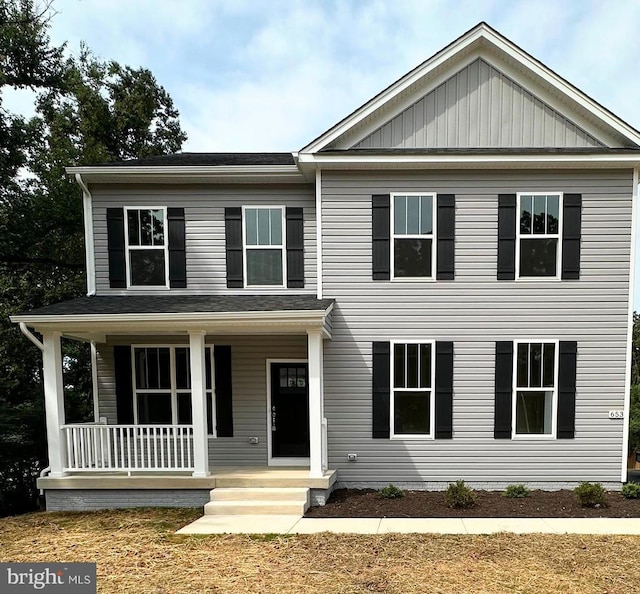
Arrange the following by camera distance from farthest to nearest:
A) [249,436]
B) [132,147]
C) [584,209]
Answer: [132,147]
[249,436]
[584,209]

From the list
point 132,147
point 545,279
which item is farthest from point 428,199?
point 132,147

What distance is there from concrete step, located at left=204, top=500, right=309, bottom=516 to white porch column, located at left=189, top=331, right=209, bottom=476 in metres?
0.60

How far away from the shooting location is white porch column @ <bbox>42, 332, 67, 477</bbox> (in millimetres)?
6777

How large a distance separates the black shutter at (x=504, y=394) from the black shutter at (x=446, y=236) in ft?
5.29

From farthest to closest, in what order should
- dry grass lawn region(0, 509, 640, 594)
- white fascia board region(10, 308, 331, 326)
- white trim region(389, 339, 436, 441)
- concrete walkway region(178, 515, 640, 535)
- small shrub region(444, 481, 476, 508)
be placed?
white trim region(389, 339, 436, 441)
white fascia board region(10, 308, 331, 326)
small shrub region(444, 481, 476, 508)
concrete walkway region(178, 515, 640, 535)
dry grass lawn region(0, 509, 640, 594)

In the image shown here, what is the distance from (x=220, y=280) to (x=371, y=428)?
13.0 ft

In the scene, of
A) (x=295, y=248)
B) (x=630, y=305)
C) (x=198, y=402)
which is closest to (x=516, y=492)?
(x=630, y=305)

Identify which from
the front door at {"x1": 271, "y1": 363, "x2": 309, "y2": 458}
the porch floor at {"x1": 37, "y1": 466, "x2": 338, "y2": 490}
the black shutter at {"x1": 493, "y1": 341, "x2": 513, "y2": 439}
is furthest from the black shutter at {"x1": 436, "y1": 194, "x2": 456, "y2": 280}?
the porch floor at {"x1": 37, "y1": 466, "x2": 338, "y2": 490}

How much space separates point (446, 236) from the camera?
7422 millimetres

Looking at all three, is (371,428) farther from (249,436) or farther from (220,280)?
(220,280)

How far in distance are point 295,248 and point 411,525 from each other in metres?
4.95

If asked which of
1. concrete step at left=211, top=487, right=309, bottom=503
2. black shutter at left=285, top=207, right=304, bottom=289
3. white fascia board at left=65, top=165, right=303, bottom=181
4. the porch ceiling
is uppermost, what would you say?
white fascia board at left=65, top=165, right=303, bottom=181

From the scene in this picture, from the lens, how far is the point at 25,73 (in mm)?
12336

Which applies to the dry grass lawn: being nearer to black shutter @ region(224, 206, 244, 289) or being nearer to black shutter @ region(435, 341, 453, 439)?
black shutter @ region(435, 341, 453, 439)
